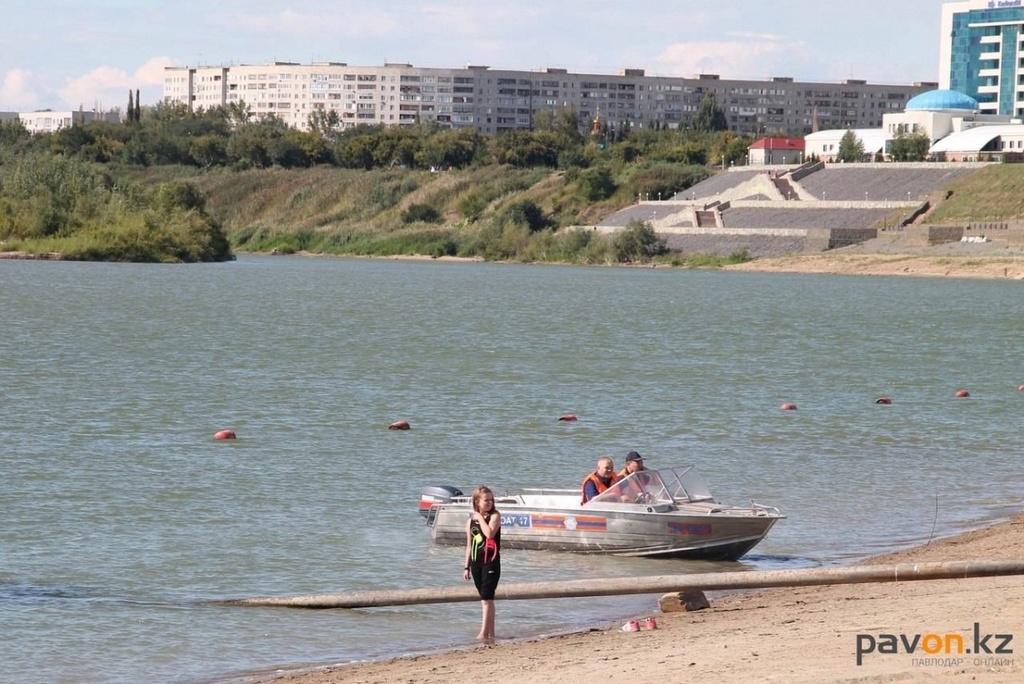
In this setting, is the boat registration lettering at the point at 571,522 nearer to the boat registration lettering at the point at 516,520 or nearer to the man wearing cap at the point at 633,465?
the boat registration lettering at the point at 516,520

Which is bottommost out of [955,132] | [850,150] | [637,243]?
[637,243]

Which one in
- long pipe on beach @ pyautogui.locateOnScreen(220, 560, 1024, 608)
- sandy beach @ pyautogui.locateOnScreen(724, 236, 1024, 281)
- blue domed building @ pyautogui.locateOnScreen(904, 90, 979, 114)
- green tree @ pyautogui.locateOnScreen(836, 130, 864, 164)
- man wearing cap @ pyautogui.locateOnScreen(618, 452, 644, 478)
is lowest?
sandy beach @ pyautogui.locateOnScreen(724, 236, 1024, 281)

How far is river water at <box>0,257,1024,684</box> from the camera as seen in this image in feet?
64.2

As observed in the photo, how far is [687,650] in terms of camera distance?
1549cm

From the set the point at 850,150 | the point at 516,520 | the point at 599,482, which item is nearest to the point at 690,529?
the point at 599,482

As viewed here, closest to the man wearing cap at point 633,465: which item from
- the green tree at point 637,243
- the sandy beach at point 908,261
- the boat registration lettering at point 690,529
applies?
the boat registration lettering at point 690,529

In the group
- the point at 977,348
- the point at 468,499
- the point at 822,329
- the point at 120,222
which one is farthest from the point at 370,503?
the point at 120,222

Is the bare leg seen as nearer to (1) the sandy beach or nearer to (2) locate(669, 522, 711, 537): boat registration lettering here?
(2) locate(669, 522, 711, 537): boat registration lettering

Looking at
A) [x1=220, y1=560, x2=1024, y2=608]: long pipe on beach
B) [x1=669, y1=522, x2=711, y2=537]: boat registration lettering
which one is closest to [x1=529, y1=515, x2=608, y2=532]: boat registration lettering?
[x1=669, y1=522, x2=711, y2=537]: boat registration lettering

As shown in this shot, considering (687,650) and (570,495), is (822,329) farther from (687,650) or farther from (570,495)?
(687,650)

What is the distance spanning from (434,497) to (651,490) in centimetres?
344

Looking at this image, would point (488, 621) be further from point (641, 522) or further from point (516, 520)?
point (516, 520)

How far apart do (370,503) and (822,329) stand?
55148 millimetres

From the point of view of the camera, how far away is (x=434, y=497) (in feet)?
80.2
